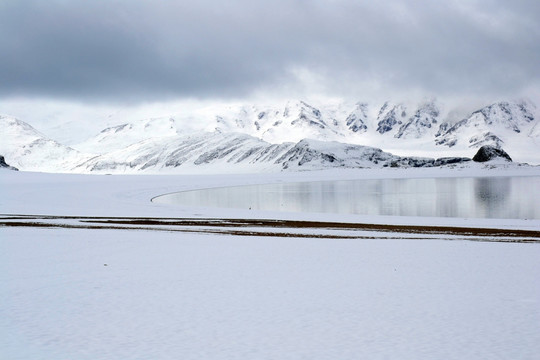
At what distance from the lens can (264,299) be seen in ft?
46.6

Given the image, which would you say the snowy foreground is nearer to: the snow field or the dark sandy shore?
the snow field

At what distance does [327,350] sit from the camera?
10438 mm

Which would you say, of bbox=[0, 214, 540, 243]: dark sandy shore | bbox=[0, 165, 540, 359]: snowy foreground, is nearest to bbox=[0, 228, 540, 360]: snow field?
bbox=[0, 165, 540, 359]: snowy foreground

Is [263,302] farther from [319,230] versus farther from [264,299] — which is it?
[319,230]

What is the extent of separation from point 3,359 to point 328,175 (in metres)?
135

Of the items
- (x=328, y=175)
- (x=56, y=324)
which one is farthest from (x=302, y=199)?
(x=328, y=175)

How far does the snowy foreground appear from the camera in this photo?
34.8ft

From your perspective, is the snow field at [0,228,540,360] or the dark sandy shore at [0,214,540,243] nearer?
the snow field at [0,228,540,360]

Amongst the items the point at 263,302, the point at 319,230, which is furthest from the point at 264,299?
the point at 319,230

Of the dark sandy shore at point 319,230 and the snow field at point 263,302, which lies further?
the dark sandy shore at point 319,230

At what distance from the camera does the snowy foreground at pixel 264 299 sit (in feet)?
34.8

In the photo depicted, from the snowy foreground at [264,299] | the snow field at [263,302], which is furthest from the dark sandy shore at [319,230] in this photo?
the snow field at [263,302]

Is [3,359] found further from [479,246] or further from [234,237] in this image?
[479,246]

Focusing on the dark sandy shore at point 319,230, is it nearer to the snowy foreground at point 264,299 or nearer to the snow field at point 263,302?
the snowy foreground at point 264,299
